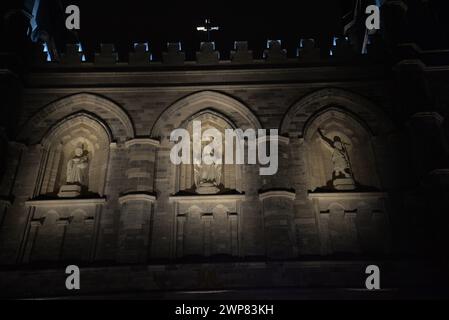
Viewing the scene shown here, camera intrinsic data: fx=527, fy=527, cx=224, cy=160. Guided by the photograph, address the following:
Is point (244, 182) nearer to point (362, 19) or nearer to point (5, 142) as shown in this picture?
point (5, 142)

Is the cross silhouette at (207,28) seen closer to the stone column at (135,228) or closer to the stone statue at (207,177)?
the stone statue at (207,177)

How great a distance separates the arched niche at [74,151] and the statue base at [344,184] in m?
5.83

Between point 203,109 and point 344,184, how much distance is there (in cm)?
438

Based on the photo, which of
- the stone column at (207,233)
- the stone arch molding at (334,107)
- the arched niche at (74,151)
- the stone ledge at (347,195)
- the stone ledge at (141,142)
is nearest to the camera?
the stone column at (207,233)

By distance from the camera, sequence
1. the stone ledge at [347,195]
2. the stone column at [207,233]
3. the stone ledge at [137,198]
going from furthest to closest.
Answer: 1. the stone ledge at [347,195]
2. the stone ledge at [137,198]
3. the stone column at [207,233]

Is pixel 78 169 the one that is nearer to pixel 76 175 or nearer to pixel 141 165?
pixel 76 175

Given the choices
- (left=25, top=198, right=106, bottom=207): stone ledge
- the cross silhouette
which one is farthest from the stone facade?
the cross silhouette

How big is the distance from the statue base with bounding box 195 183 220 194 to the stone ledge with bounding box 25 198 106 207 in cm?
234

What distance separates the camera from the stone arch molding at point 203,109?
46.4 feet

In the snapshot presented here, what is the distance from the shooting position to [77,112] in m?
14.6

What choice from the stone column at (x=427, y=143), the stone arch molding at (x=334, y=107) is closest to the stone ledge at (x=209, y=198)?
the stone arch molding at (x=334, y=107)

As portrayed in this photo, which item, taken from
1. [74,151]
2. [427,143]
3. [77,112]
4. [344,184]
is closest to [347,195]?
[344,184]

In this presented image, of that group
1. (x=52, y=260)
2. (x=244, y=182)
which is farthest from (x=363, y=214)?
(x=52, y=260)

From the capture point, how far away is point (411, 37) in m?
15.5
